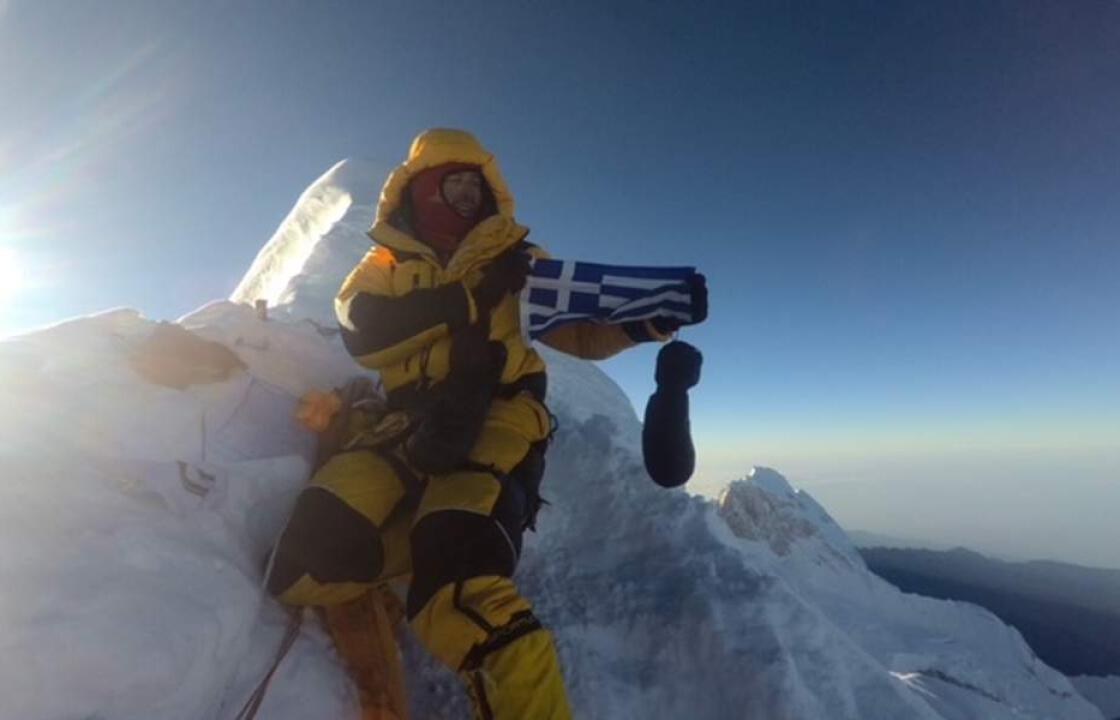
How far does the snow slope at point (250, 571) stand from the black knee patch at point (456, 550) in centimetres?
65

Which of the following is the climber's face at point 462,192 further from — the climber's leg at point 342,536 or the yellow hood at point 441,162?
the climber's leg at point 342,536

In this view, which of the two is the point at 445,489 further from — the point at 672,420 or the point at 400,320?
the point at 672,420

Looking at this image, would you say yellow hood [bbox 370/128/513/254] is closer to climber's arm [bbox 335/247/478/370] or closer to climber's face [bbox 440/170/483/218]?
climber's face [bbox 440/170/483/218]

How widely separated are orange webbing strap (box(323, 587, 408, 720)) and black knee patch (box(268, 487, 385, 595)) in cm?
22

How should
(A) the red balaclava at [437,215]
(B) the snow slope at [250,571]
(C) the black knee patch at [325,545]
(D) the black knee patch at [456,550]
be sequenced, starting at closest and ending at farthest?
(B) the snow slope at [250,571] → (D) the black knee patch at [456,550] → (C) the black knee patch at [325,545] → (A) the red balaclava at [437,215]

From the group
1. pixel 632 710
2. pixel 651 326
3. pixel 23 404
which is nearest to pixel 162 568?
pixel 23 404

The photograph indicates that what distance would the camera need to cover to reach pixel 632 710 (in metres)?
A: 3.66

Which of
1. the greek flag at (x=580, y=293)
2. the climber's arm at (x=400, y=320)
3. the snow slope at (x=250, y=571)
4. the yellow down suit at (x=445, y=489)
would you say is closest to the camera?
the snow slope at (x=250, y=571)

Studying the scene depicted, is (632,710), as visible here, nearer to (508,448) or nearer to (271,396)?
(508,448)

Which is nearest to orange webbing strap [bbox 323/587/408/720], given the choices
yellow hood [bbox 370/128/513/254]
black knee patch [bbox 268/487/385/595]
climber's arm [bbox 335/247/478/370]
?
black knee patch [bbox 268/487/385/595]

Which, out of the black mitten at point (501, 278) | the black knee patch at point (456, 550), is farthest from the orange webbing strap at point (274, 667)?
the black mitten at point (501, 278)

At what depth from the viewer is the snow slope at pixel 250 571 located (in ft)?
7.34

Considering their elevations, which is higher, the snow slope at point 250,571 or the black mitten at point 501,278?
the black mitten at point 501,278

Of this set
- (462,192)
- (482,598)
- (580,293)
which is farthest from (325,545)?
(462,192)
